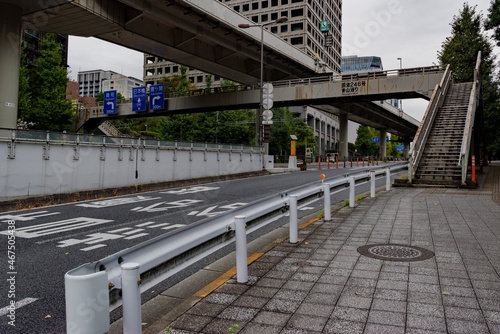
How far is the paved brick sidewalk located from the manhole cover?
136 millimetres

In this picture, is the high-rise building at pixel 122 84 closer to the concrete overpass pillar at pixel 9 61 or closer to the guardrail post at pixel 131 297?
the concrete overpass pillar at pixel 9 61

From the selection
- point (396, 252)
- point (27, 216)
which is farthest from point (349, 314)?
point (27, 216)

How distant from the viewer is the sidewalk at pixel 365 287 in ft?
9.79

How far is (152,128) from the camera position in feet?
261

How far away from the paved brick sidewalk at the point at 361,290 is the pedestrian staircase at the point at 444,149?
32.0ft

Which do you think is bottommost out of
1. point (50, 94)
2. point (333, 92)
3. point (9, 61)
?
point (9, 61)

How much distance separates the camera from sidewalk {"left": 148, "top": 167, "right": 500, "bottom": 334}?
2.98m

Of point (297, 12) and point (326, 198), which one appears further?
point (297, 12)

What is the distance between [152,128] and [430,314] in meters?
80.5

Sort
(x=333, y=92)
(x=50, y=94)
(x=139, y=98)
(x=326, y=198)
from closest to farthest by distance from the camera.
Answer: (x=326, y=198) → (x=333, y=92) → (x=139, y=98) → (x=50, y=94)

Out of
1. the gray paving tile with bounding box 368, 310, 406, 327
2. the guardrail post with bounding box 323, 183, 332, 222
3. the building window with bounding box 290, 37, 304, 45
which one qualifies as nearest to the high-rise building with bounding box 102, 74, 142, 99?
the building window with bounding box 290, 37, 304, 45

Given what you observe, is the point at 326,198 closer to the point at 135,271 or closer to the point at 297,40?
the point at 135,271

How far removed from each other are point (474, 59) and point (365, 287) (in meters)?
40.9

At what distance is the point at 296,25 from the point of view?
252ft
